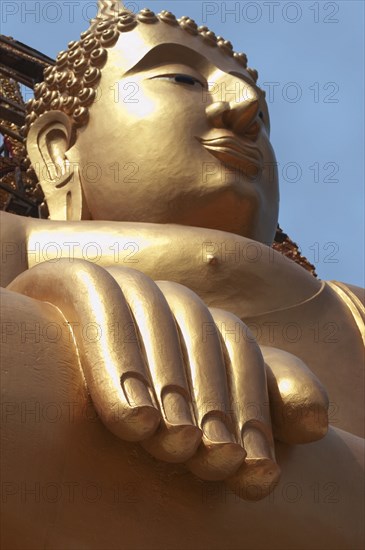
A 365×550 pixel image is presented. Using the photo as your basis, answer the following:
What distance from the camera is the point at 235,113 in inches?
140

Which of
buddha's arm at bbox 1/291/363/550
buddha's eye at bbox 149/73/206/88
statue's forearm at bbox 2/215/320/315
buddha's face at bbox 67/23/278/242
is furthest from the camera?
buddha's eye at bbox 149/73/206/88

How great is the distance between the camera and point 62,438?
2078mm

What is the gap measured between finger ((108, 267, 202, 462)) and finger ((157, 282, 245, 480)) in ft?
0.08

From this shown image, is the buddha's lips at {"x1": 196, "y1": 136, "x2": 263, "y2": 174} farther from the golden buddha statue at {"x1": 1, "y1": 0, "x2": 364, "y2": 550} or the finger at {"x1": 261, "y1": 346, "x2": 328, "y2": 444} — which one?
the finger at {"x1": 261, "y1": 346, "x2": 328, "y2": 444}

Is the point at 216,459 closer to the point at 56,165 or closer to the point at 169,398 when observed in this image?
the point at 169,398

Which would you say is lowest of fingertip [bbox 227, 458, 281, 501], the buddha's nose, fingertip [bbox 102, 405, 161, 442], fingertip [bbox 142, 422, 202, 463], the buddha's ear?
fingertip [bbox 227, 458, 281, 501]

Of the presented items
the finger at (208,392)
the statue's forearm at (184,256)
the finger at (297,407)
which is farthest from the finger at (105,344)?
the statue's forearm at (184,256)

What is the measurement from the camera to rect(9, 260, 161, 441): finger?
203 centimetres

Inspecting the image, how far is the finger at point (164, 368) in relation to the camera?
6.75 ft

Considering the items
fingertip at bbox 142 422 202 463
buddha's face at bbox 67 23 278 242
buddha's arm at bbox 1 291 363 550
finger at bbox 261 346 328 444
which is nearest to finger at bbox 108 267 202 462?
fingertip at bbox 142 422 202 463

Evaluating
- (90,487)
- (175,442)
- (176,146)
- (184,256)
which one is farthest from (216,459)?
(176,146)

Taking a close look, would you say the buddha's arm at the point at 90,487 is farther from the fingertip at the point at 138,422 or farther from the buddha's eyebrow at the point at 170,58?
the buddha's eyebrow at the point at 170,58

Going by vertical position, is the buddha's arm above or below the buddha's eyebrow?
below

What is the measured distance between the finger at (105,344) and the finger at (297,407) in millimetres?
350
